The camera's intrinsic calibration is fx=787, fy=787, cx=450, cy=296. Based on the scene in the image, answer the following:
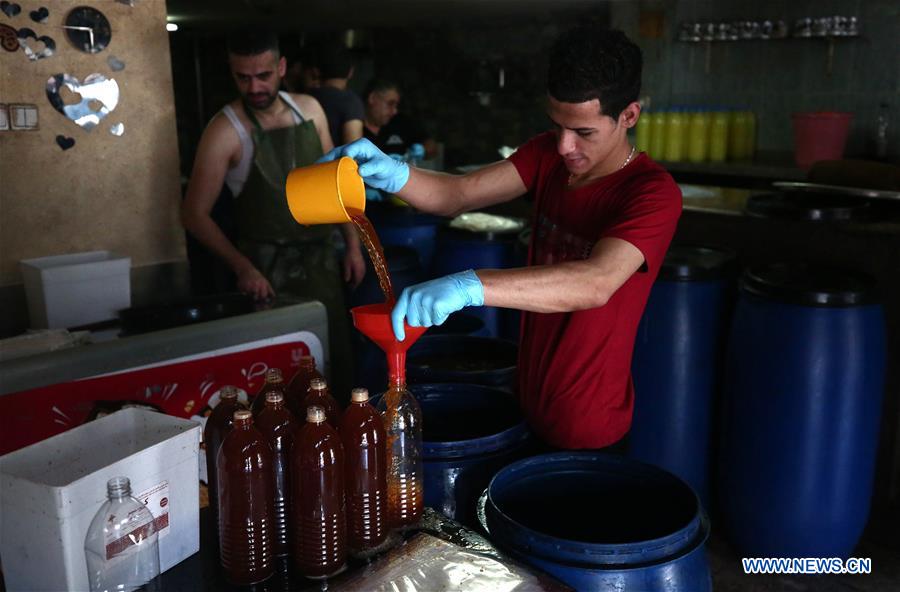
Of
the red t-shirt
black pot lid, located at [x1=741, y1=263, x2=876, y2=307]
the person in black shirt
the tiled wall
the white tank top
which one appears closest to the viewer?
the red t-shirt

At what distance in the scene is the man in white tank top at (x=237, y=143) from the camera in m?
2.74

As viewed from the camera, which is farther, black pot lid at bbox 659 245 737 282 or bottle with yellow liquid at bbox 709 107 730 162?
bottle with yellow liquid at bbox 709 107 730 162

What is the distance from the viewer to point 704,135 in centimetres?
566

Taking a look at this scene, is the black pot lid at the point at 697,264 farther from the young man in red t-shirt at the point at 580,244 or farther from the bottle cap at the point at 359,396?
the bottle cap at the point at 359,396

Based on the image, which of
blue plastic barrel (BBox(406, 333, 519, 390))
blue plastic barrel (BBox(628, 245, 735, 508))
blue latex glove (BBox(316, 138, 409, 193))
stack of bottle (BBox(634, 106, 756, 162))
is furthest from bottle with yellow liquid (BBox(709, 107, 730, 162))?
blue latex glove (BBox(316, 138, 409, 193))

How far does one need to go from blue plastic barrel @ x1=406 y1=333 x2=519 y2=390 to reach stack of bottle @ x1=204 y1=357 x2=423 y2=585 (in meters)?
0.66

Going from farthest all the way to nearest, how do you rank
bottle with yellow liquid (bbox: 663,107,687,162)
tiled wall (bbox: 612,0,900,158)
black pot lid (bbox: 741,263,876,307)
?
bottle with yellow liquid (bbox: 663,107,687,162)
tiled wall (bbox: 612,0,900,158)
black pot lid (bbox: 741,263,876,307)

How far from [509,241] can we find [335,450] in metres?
2.21

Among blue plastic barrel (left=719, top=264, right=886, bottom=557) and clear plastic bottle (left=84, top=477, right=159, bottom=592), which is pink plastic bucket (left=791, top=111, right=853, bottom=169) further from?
clear plastic bottle (left=84, top=477, right=159, bottom=592)

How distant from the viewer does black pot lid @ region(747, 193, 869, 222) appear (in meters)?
2.85

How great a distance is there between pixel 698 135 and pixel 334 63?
9.07 feet

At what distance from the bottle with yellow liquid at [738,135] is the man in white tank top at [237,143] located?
383 cm

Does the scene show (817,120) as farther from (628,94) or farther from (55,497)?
(55,497)

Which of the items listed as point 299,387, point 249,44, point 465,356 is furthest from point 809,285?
point 249,44
